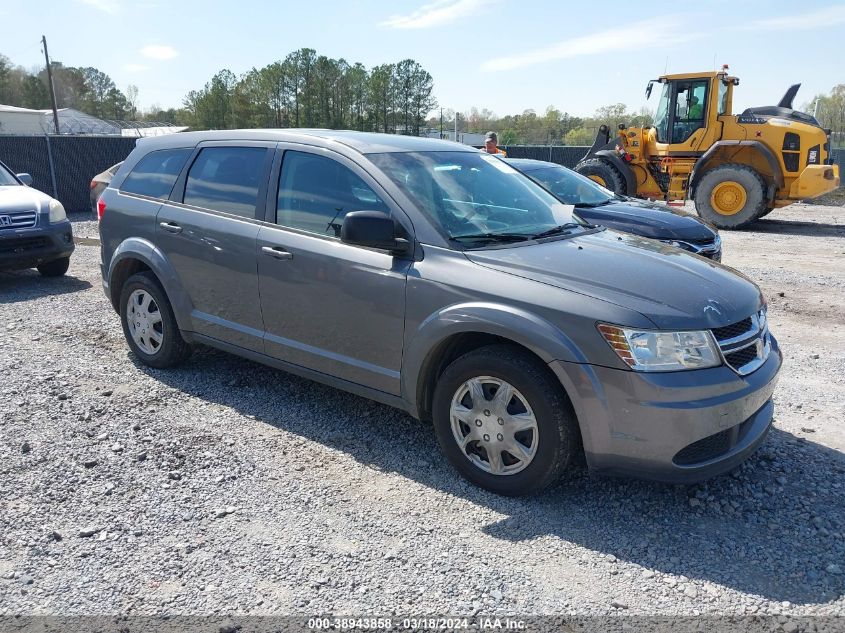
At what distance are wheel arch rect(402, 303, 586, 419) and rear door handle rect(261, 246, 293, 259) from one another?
1.03 metres

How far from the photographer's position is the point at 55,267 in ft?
29.4

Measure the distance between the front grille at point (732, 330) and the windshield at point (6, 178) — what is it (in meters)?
9.18

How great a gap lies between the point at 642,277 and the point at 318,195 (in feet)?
6.53

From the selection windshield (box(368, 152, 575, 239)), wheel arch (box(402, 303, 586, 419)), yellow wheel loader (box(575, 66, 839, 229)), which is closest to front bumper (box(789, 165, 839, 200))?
yellow wheel loader (box(575, 66, 839, 229))

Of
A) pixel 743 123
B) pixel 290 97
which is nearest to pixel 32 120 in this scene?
pixel 290 97

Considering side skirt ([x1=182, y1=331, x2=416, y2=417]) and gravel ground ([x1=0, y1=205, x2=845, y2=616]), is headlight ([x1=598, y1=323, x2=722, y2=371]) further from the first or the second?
side skirt ([x1=182, y1=331, x2=416, y2=417])

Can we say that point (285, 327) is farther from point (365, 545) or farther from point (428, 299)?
point (365, 545)

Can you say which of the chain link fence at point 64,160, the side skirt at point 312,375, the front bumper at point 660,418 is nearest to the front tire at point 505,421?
the front bumper at point 660,418

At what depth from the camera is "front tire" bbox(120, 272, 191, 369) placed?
511 cm

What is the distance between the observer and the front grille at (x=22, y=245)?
805cm

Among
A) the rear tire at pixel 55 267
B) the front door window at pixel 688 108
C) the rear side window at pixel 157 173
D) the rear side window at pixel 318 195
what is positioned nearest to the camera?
the rear side window at pixel 318 195

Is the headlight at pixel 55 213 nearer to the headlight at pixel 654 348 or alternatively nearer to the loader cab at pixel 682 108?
the headlight at pixel 654 348

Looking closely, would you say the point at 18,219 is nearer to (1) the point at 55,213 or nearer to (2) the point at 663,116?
(1) the point at 55,213

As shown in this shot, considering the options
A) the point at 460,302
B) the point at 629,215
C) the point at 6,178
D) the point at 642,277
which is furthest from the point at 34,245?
the point at 642,277
